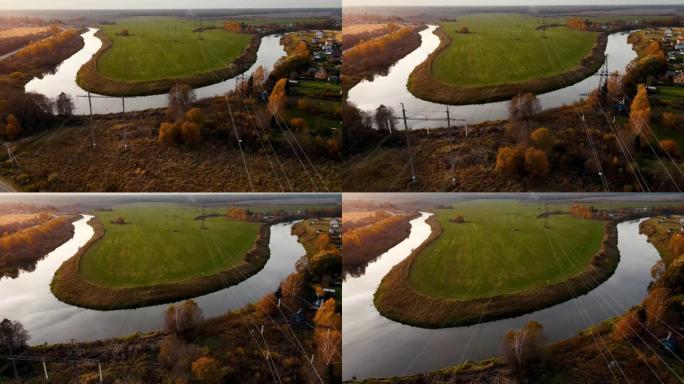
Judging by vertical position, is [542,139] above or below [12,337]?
above

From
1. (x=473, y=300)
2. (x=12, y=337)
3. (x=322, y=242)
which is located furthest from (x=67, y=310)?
(x=473, y=300)

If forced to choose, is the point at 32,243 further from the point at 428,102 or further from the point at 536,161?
the point at 536,161

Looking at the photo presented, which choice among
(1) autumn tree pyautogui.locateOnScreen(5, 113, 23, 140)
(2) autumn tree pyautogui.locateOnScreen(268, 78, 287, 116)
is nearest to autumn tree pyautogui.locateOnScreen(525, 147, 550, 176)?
(2) autumn tree pyautogui.locateOnScreen(268, 78, 287, 116)

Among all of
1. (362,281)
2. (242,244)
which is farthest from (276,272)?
(362,281)

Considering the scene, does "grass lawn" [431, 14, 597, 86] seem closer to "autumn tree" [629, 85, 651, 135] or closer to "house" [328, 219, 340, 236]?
"autumn tree" [629, 85, 651, 135]

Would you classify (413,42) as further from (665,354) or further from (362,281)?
(665,354)

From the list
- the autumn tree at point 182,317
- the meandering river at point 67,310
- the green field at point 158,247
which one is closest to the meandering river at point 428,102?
the green field at point 158,247

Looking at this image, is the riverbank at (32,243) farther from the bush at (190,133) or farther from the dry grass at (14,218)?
Answer: the bush at (190,133)
